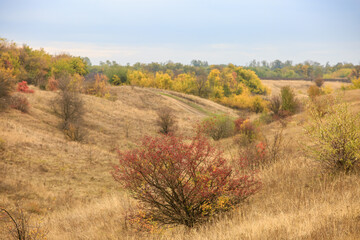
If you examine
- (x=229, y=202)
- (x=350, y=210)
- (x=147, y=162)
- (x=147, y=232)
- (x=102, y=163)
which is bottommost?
(x=102, y=163)

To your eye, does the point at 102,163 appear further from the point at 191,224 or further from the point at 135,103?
the point at 135,103

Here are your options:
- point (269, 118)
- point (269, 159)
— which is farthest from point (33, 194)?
point (269, 118)

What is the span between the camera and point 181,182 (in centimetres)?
585

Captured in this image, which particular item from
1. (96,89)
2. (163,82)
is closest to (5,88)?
(96,89)

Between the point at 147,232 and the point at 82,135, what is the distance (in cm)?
2006

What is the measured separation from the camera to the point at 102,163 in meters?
18.7

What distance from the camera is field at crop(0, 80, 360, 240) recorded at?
4.77 meters

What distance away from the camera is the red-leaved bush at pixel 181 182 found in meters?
5.76

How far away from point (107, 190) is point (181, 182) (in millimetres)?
9620

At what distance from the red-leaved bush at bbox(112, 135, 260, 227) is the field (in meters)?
0.33

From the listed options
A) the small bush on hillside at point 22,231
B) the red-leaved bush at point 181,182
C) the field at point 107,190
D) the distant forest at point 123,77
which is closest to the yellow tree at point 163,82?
the distant forest at point 123,77

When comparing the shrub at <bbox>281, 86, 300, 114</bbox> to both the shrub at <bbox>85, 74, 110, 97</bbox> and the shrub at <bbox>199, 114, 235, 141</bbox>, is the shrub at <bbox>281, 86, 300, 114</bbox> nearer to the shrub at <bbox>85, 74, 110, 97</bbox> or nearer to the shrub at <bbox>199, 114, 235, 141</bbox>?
the shrub at <bbox>199, 114, 235, 141</bbox>

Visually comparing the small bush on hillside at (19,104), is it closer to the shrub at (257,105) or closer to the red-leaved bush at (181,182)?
the red-leaved bush at (181,182)

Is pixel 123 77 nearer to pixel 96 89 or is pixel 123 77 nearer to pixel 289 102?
pixel 96 89
